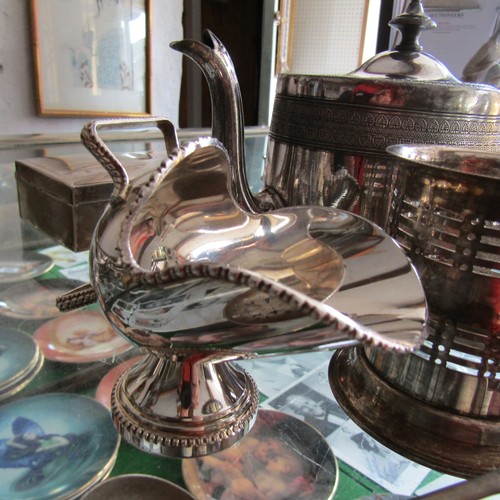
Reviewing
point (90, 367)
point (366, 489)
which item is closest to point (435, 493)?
point (366, 489)

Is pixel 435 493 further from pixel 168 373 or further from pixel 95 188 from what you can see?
pixel 95 188

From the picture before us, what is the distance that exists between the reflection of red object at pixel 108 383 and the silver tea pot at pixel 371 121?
0.93 ft

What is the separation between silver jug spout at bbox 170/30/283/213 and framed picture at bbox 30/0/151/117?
3.23 ft

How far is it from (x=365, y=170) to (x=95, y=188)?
1.22 feet

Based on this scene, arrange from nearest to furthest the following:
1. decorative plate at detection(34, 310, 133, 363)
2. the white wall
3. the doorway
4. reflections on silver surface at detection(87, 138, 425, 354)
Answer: reflections on silver surface at detection(87, 138, 425, 354)
decorative plate at detection(34, 310, 133, 363)
the white wall
the doorway

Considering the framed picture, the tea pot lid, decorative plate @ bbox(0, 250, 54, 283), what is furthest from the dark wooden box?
the framed picture

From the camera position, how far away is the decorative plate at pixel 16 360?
1.33 ft

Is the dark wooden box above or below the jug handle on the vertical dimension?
below

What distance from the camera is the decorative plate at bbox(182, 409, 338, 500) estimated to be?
0.33m

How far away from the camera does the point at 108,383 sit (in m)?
0.42

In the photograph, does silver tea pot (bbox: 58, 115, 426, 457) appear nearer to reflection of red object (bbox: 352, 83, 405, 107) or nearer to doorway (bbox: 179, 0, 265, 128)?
reflection of red object (bbox: 352, 83, 405, 107)

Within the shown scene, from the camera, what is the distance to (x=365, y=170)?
520mm

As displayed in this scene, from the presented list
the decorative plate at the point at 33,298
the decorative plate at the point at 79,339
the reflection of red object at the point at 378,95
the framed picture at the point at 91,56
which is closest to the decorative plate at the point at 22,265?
the decorative plate at the point at 33,298

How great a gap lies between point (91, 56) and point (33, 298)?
1.10 meters
